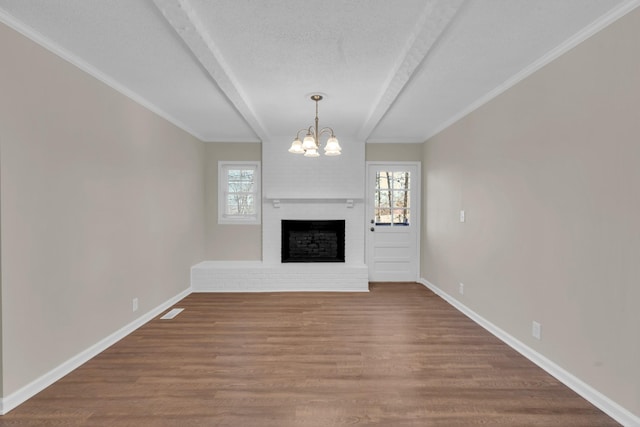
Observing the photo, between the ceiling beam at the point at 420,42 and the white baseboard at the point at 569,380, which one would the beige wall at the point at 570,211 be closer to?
the white baseboard at the point at 569,380

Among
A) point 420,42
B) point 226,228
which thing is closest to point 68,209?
point 420,42

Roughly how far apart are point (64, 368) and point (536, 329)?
3.77 metres

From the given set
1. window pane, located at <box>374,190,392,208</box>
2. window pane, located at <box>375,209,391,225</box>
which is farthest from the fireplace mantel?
window pane, located at <box>375,209,391,225</box>

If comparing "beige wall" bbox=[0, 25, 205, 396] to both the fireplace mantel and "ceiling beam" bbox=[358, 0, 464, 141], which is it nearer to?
the fireplace mantel

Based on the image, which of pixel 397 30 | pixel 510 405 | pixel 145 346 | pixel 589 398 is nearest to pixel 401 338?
pixel 510 405

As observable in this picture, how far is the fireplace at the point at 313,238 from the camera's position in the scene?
215 inches

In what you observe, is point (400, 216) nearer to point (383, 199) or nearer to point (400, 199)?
point (400, 199)

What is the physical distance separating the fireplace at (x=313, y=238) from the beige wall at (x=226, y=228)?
524mm

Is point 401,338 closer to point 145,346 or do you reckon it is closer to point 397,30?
point 145,346

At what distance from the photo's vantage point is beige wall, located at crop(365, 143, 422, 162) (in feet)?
18.1

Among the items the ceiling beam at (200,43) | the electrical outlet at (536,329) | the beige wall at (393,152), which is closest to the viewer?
the ceiling beam at (200,43)

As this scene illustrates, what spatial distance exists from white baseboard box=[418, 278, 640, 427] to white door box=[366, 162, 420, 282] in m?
1.98

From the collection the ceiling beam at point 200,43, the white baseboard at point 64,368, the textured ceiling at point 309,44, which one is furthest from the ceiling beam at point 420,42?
the white baseboard at point 64,368

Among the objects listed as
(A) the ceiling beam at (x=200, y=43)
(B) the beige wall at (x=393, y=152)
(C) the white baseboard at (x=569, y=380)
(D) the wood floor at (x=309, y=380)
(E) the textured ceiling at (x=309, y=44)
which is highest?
(E) the textured ceiling at (x=309, y=44)
